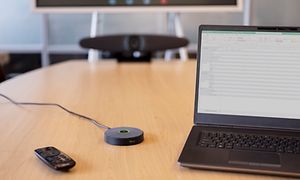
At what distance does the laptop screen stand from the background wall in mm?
2847

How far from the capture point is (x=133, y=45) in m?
2.58

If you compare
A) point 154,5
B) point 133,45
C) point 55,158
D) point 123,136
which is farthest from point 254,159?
point 154,5

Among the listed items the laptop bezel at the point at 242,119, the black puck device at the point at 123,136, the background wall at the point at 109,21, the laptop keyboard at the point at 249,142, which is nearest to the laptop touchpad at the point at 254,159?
the laptop keyboard at the point at 249,142

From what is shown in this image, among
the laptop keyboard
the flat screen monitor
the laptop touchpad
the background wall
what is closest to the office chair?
the flat screen monitor

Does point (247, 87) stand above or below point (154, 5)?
below

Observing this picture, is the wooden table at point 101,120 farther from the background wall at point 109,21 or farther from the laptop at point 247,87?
the background wall at point 109,21

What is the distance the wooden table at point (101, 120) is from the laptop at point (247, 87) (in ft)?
0.36

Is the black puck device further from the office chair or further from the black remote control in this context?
the office chair

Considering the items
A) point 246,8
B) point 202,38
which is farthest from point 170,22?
point 202,38

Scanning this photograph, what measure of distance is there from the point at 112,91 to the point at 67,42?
2.46 m

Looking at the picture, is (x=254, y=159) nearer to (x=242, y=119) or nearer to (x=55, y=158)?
(x=242, y=119)

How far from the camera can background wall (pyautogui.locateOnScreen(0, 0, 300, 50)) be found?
156 inches

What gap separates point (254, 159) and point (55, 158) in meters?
0.45

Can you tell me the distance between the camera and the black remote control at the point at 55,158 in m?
0.97
